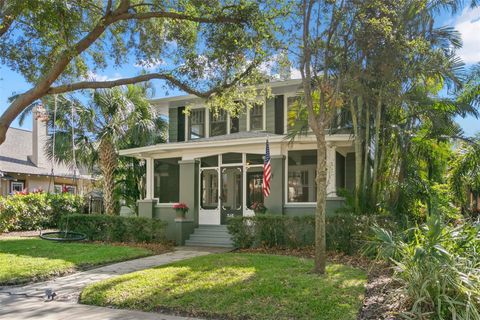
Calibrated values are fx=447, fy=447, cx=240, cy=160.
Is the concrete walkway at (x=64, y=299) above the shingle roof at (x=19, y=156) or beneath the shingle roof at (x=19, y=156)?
beneath

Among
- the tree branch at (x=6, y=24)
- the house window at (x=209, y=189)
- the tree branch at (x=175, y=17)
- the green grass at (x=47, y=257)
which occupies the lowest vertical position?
the green grass at (x=47, y=257)

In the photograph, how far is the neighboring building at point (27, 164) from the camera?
26.5m

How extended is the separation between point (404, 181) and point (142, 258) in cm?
777

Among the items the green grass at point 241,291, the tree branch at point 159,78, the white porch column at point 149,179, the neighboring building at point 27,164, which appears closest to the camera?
the green grass at point 241,291

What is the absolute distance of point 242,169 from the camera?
16.5m

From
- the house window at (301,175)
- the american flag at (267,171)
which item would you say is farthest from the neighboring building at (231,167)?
the american flag at (267,171)

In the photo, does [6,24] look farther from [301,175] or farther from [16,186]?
[16,186]

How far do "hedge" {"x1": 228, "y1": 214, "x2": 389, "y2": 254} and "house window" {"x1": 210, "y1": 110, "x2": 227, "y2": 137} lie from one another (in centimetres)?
639

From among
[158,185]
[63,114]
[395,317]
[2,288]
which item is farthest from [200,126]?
[395,317]

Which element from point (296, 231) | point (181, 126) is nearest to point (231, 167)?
point (181, 126)

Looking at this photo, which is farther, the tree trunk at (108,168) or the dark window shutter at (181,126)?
the tree trunk at (108,168)

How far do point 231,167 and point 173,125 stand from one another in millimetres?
4840

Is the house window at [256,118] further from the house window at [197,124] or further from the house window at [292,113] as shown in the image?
the house window at [197,124]

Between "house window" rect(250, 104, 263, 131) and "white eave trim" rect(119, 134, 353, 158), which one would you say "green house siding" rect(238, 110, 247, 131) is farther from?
"white eave trim" rect(119, 134, 353, 158)
